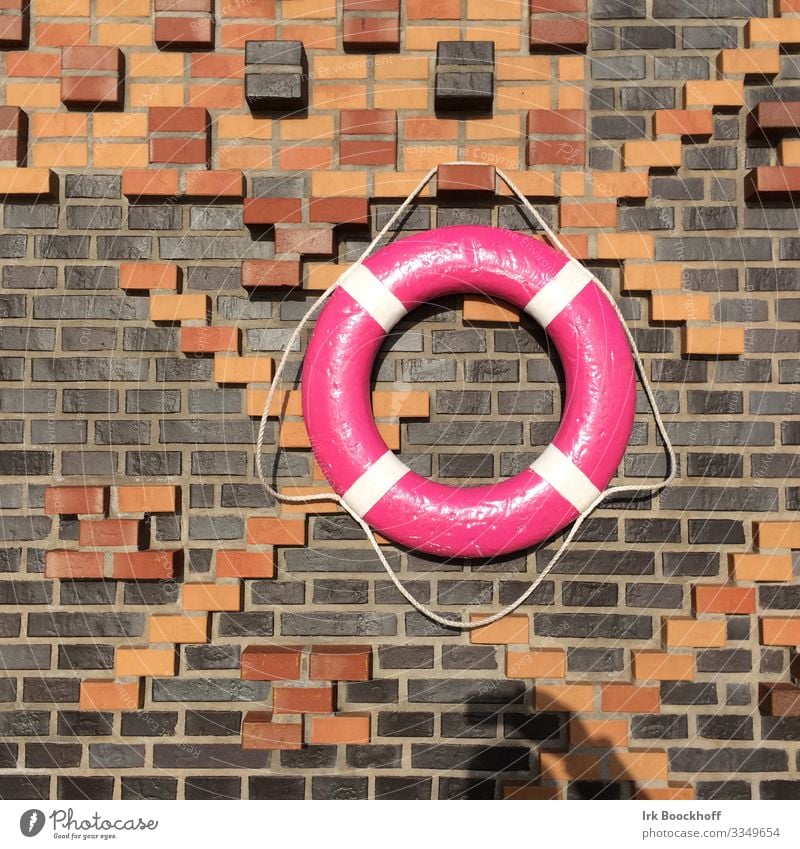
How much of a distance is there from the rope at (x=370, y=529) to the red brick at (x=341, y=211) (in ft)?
0.22

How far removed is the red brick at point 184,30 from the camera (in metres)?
1.65

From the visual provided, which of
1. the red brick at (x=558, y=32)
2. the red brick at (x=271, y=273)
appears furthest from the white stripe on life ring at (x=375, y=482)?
the red brick at (x=558, y=32)

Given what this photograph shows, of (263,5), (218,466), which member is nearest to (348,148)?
(263,5)

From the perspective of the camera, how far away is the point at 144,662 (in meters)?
1.64

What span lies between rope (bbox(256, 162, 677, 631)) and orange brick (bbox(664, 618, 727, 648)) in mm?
319

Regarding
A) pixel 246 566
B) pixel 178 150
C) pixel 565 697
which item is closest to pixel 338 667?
pixel 246 566

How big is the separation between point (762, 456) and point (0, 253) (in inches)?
77.0

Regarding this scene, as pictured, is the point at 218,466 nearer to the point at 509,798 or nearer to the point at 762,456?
the point at 509,798

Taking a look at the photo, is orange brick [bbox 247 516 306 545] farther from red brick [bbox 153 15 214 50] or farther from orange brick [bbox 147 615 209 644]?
red brick [bbox 153 15 214 50]

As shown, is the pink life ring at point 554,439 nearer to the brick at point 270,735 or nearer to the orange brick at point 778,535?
the orange brick at point 778,535

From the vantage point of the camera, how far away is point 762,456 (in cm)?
166

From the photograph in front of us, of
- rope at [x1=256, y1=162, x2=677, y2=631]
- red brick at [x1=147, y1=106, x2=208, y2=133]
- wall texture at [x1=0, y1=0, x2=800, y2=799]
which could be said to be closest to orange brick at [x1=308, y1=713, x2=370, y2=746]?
wall texture at [x1=0, y1=0, x2=800, y2=799]

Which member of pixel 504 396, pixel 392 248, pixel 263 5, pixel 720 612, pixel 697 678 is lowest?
pixel 697 678

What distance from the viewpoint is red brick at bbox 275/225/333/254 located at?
5.35 feet
